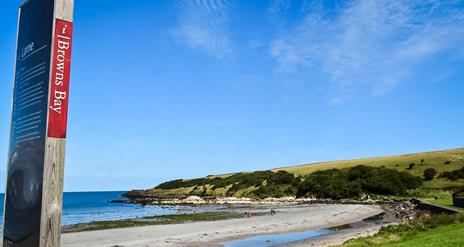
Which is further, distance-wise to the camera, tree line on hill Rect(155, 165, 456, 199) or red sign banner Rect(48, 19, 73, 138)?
tree line on hill Rect(155, 165, 456, 199)

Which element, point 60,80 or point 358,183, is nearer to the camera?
point 60,80

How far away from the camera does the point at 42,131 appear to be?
23.6 feet

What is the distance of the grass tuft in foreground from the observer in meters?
17.8

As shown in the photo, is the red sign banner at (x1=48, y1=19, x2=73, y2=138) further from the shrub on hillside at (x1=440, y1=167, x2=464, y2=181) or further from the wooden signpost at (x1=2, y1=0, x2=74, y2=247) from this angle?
the shrub on hillside at (x1=440, y1=167, x2=464, y2=181)

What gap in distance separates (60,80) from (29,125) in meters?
1.20

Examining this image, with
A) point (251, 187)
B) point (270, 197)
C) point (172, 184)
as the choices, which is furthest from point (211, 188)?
point (172, 184)

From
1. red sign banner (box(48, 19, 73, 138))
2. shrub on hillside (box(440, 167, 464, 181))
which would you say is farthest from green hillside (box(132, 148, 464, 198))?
red sign banner (box(48, 19, 73, 138))

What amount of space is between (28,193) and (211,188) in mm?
140316

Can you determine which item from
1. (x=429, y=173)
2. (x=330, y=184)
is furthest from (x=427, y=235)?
(x=330, y=184)

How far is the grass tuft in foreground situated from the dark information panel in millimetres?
15124

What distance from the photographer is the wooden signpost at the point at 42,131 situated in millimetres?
7102

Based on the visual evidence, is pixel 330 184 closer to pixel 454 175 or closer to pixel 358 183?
pixel 358 183

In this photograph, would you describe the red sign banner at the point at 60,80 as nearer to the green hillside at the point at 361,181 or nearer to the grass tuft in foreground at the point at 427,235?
the grass tuft in foreground at the point at 427,235

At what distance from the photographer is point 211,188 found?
146 metres
